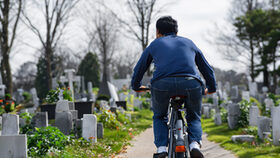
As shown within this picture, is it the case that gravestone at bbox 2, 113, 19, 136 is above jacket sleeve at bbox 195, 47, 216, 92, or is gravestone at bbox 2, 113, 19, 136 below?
below

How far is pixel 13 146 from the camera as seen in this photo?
4863mm

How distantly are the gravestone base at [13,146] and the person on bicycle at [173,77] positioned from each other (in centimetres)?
197

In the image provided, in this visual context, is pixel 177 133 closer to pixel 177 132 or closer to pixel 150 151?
pixel 177 132

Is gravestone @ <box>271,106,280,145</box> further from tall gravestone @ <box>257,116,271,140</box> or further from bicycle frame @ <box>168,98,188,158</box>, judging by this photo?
bicycle frame @ <box>168,98,188,158</box>

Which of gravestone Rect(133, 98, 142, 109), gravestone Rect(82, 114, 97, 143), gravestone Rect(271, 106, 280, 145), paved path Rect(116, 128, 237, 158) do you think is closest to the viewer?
paved path Rect(116, 128, 237, 158)

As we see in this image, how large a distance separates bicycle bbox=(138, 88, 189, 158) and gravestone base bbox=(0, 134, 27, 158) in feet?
7.52

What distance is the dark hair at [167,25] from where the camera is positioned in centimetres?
389

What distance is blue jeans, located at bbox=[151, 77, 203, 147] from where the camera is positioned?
346 centimetres

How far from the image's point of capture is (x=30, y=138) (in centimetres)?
666

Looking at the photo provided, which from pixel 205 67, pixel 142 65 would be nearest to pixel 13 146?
pixel 142 65

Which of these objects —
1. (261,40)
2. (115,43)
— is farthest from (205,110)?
(115,43)

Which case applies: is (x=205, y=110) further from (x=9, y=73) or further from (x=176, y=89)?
(x=176, y=89)

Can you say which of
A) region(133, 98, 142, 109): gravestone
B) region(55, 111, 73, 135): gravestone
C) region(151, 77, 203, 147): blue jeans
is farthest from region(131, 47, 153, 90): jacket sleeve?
region(133, 98, 142, 109): gravestone

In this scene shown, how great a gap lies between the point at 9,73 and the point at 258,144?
14769mm
